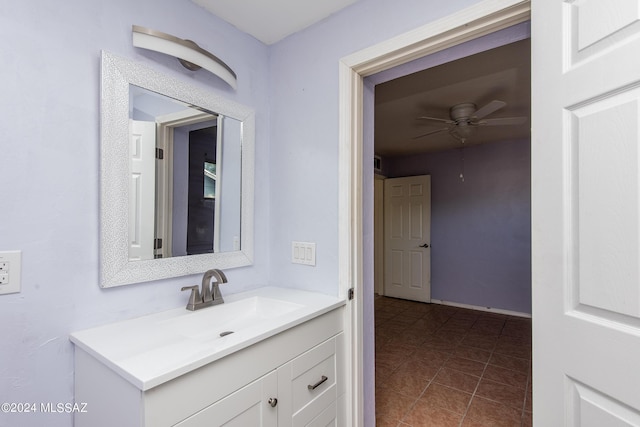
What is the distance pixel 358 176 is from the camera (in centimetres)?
147

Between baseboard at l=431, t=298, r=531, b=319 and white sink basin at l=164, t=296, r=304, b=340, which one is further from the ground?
white sink basin at l=164, t=296, r=304, b=340

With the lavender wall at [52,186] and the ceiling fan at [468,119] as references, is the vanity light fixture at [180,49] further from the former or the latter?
the ceiling fan at [468,119]

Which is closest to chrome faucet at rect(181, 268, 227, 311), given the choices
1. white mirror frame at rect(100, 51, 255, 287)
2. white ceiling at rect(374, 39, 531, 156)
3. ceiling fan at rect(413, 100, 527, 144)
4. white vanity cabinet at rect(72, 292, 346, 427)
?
white mirror frame at rect(100, 51, 255, 287)

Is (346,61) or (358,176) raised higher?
(346,61)

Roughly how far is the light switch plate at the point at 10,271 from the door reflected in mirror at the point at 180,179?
0.31 meters

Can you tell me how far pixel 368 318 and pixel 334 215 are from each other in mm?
583

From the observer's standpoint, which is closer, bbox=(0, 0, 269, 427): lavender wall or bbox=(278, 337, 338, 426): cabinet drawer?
bbox=(0, 0, 269, 427): lavender wall

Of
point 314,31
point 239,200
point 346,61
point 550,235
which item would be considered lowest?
point 550,235

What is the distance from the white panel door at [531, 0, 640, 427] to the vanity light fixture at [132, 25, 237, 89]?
118 cm

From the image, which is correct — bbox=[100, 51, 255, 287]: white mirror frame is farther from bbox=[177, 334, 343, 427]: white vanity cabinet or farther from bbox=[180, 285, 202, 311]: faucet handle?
bbox=[177, 334, 343, 427]: white vanity cabinet

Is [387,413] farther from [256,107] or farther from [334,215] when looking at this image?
[256,107]

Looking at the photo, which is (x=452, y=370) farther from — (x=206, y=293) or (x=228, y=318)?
(x=206, y=293)

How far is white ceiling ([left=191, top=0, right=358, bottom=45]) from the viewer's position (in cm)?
141

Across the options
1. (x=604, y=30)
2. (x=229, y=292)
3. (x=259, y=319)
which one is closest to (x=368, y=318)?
(x=259, y=319)
